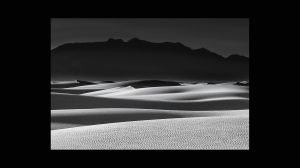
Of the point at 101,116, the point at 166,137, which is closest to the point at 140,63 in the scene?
the point at 101,116

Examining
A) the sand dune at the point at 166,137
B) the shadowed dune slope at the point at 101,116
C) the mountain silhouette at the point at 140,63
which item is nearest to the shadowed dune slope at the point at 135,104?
the shadowed dune slope at the point at 101,116

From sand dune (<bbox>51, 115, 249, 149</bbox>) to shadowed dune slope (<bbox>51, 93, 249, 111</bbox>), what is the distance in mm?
9109

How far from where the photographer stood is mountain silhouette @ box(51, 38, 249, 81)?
119m

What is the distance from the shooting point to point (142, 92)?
23547 millimetres

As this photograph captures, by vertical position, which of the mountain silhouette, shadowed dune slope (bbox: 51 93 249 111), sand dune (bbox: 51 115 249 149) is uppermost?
the mountain silhouette

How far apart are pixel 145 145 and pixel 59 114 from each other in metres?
6.37

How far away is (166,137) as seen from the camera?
4.57 meters

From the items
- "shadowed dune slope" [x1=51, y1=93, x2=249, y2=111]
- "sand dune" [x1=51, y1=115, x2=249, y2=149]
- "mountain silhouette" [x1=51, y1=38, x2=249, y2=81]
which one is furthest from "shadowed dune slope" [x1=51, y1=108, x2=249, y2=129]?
"mountain silhouette" [x1=51, y1=38, x2=249, y2=81]

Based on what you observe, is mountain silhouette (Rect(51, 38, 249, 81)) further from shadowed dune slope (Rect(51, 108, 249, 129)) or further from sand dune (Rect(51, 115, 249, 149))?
sand dune (Rect(51, 115, 249, 149))

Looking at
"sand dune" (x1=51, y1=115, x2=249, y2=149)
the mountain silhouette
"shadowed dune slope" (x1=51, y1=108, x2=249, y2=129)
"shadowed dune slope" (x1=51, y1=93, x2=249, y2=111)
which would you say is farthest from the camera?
the mountain silhouette

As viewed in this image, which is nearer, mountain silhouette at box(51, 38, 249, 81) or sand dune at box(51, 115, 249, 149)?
sand dune at box(51, 115, 249, 149)

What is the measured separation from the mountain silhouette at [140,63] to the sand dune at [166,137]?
108771 mm

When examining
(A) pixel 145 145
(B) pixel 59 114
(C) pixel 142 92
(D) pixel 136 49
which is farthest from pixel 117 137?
(D) pixel 136 49

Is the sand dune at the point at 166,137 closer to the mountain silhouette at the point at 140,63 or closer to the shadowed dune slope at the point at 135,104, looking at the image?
the shadowed dune slope at the point at 135,104
